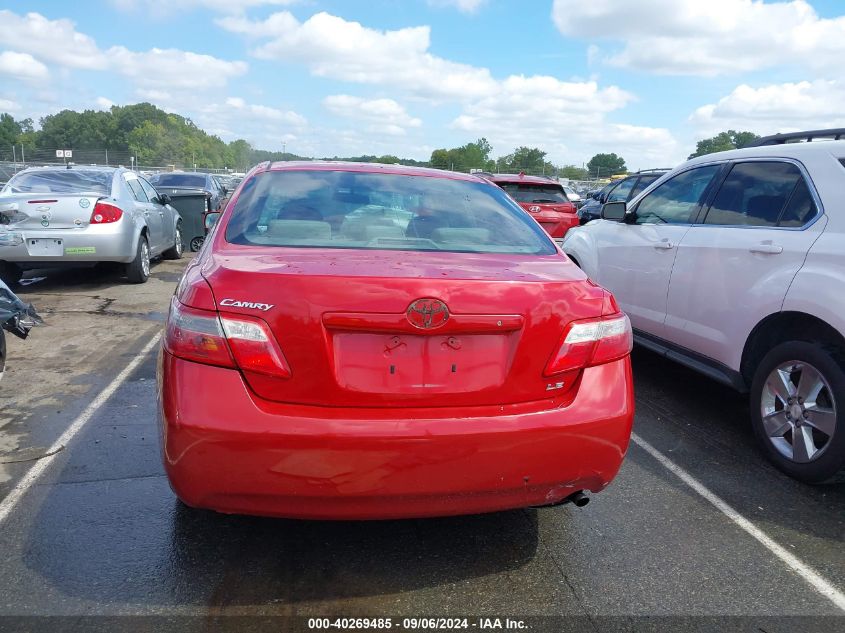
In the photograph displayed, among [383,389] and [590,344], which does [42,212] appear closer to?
[383,389]

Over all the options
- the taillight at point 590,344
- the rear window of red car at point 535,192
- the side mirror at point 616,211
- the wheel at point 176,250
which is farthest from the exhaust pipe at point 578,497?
the wheel at point 176,250

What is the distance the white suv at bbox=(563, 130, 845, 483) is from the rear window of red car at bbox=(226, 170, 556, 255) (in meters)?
1.48

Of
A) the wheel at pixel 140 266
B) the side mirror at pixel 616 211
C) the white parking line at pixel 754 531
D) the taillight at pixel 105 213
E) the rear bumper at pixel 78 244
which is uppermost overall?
the side mirror at pixel 616 211

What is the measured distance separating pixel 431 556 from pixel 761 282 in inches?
97.9

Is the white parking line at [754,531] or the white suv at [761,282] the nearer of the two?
the white parking line at [754,531]

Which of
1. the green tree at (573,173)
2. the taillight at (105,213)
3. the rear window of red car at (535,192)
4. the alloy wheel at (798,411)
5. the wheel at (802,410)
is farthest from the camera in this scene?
the green tree at (573,173)

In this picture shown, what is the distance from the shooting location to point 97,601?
2.39m

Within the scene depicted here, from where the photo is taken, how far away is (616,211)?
5.29 metres

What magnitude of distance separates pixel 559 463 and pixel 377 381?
0.72 metres

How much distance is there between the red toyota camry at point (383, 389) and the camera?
2.21m

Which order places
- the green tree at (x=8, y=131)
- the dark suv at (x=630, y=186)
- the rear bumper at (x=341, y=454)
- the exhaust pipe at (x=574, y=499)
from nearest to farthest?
1. the rear bumper at (x=341, y=454)
2. the exhaust pipe at (x=574, y=499)
3. the dark suv at (x=630, y=186)
4. the green tree at (x=8, y=131)

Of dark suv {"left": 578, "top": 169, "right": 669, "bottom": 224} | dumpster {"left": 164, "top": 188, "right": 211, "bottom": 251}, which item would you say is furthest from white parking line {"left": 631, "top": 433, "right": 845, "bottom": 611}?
dumpster {"left": 164, "top": 188, "right": 211, "bottom": 251}

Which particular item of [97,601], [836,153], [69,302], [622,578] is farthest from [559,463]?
[69,302]

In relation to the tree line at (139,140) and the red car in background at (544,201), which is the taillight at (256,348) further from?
the tree line at (139,140)
